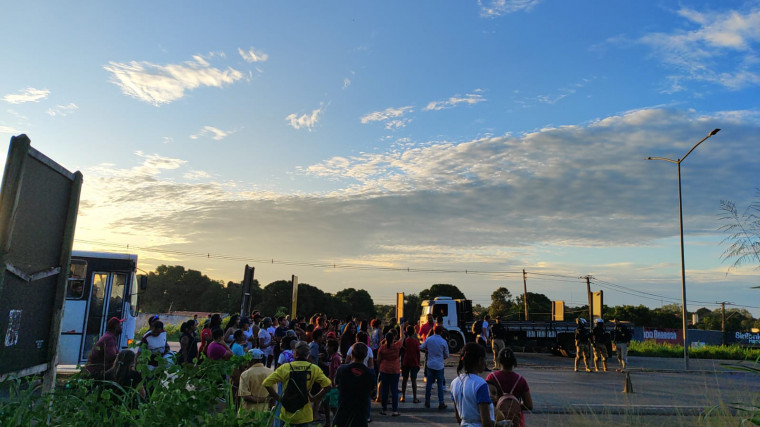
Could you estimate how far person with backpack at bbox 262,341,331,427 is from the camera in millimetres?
5602

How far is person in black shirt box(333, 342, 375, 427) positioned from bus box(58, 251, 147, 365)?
10607 mm

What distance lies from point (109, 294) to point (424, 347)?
33.9 feet

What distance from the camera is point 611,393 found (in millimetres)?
13844

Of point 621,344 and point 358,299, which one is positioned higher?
point 358,299

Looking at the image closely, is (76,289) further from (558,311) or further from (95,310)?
(558,311)

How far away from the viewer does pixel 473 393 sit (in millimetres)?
5191

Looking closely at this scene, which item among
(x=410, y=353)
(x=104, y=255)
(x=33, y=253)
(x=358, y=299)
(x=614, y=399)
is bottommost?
(x=614, y=399)

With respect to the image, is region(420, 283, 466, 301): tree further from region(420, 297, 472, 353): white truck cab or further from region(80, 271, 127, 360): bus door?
region(80, 271, 127, 360): bus door

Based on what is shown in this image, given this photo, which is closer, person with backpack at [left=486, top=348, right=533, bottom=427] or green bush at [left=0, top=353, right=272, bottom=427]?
green bush at [left=0, top=353, right=272, bottom=427]

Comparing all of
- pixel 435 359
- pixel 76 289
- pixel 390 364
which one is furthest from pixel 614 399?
pixel 76 289

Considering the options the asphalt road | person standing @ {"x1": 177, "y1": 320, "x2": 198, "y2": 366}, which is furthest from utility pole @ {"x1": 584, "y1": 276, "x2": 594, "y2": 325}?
person standing @ {"x1": 177, "y1": 320, "x2": 198, "y2": 366}

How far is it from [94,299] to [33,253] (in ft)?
44.6

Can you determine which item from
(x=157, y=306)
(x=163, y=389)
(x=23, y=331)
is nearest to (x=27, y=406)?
(x=163, y=389)

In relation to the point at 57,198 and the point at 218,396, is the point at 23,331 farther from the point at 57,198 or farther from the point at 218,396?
the point at 218,396
